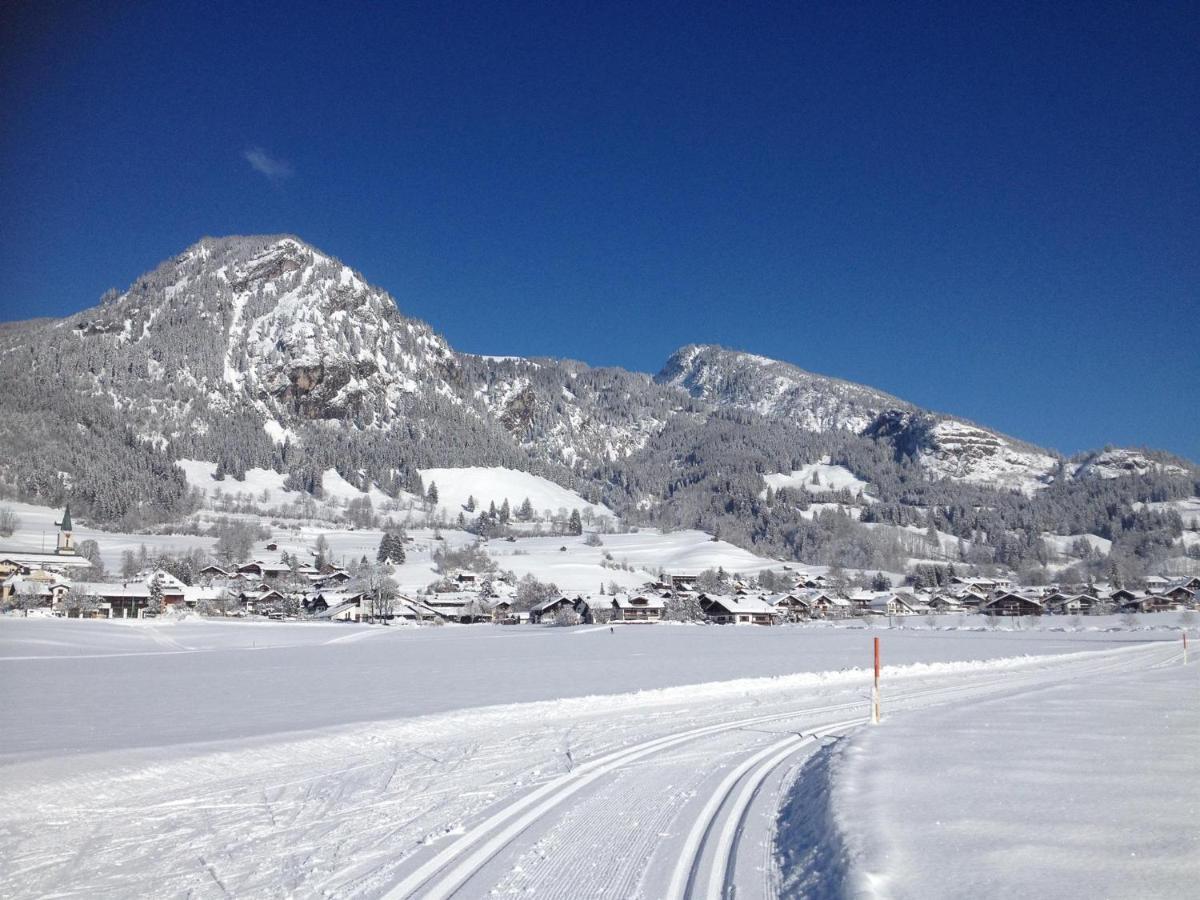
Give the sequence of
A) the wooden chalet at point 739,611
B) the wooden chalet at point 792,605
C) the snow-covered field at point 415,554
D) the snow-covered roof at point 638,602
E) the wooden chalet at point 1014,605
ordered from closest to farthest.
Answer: the wooden chalet at point 739,611
the snow-covered roof at point 638,602
the wooden chalet at point 1014,605
the wooden chalet at point 792,605
the snow-covered field at point 415,554

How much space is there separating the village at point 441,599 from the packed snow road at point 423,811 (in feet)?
302

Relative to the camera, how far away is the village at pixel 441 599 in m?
97.8

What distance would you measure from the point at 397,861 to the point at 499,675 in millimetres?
23426

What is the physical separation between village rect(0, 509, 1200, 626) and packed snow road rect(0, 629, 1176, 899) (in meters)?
92.0

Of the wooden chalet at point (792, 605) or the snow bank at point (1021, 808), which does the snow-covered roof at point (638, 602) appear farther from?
the snow bank at point (1021, 808)

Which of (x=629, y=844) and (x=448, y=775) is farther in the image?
(x=448, y=775)

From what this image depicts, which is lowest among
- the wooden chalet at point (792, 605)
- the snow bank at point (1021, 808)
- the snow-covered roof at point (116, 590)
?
the wooden chalet at point (792, 605)

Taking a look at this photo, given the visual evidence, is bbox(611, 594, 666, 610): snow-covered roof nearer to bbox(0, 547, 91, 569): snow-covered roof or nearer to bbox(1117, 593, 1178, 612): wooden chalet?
bbox(1117, 593, 1178, 612): wooden chalet

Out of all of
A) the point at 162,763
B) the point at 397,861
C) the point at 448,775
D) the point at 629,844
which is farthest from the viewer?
the point at 162,763

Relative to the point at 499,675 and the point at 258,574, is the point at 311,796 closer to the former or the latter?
the point at 499,675

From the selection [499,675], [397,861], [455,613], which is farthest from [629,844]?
[455,613]

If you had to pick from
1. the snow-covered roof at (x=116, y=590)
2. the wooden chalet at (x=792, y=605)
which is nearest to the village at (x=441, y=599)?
the snow-covered roof at (x=116, y=590)

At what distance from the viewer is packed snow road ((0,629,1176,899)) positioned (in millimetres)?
6941

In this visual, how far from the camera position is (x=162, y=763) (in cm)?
1209
